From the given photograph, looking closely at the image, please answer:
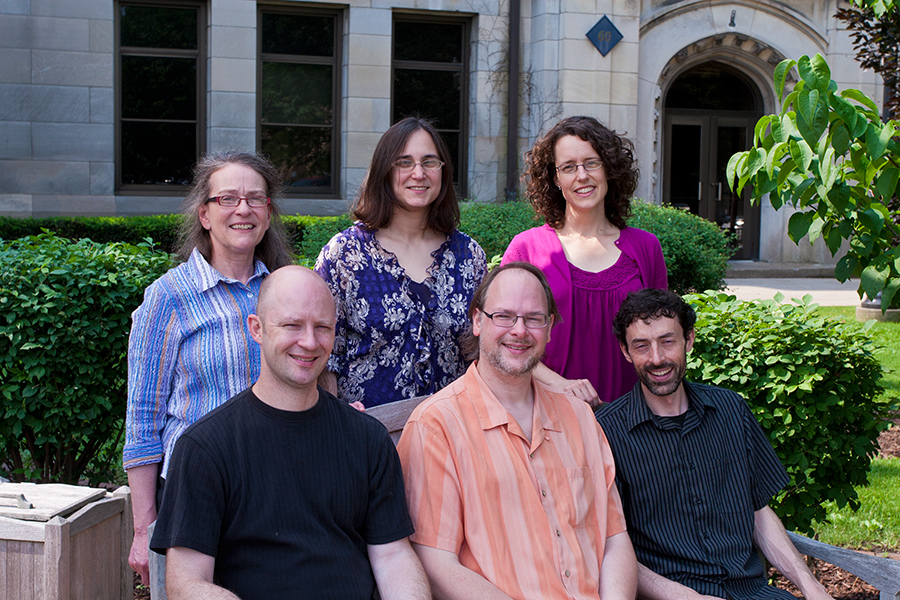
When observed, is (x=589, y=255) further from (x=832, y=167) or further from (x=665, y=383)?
(x=832, y=167)

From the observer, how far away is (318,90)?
44.7 ft

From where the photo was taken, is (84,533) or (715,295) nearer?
(84,533)

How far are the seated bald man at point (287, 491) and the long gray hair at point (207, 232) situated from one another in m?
0.65

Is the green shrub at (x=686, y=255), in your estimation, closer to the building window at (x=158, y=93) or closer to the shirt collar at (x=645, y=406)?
the shirt collar at (x=645, y=406)

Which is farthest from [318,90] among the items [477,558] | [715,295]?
[477,558]

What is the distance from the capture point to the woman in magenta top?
3461 millimetres

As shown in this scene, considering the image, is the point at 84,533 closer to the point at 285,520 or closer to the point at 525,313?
the point at 285,520

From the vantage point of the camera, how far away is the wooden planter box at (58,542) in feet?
9.16

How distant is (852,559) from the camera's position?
316 cm

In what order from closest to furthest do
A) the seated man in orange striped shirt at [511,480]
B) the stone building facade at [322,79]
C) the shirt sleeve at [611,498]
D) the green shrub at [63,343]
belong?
1. the seated man in orange striped shirt at [511,480]
2. the shirt sleeve at [611,498]
3. the green shrub at [63,343]
4. the stone building facade at [322,79]

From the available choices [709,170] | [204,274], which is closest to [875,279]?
[204,274]

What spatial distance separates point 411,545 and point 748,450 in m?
1.32

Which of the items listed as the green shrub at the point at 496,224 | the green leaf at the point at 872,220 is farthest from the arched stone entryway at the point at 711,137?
the green leaf at the point at 872,220

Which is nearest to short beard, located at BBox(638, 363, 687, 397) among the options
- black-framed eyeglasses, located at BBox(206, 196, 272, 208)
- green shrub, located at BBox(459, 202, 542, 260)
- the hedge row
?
black-framed eyeglasses, located at BBox(206, 196, 272, 208)
